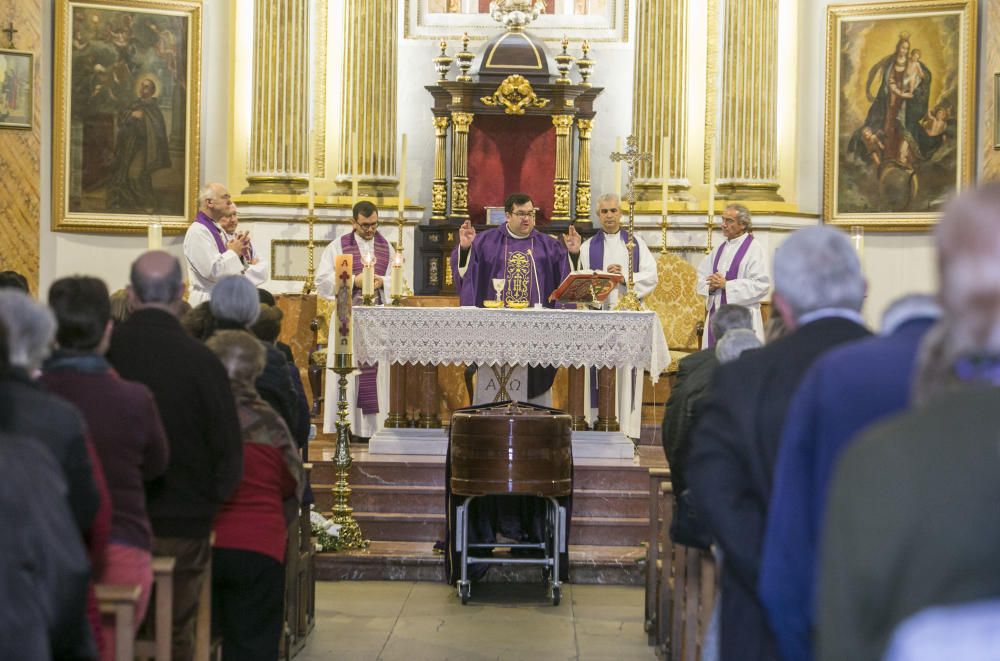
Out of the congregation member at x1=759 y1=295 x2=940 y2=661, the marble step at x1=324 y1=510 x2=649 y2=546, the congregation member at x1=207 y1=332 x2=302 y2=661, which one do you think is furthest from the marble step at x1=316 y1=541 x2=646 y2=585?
the congregation member at x1=759 y1=295 x2=940 y2=661

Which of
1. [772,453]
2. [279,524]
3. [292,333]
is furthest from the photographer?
[292,333]

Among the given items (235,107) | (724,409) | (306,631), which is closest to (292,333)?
(235,107)

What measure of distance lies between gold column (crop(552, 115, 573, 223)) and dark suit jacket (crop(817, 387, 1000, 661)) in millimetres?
11903

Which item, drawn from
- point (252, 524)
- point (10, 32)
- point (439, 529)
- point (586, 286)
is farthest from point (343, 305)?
point (10, 32)

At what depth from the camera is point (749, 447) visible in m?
3.71

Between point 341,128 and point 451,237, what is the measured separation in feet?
5.43

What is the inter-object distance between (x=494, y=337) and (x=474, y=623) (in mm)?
2446

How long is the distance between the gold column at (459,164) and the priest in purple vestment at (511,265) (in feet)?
8.97

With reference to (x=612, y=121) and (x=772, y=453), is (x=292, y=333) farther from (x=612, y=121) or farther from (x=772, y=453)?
(x=772, y=453)

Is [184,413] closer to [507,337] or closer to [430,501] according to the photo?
[430,501]

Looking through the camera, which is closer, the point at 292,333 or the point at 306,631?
the point at 306,631

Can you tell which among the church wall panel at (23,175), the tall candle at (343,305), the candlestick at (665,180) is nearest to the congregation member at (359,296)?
the tall candle at (343,305)

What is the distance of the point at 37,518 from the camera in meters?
2.84

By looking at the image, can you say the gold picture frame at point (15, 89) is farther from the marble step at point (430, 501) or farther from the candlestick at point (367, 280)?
the marble step at point (430, 501)
